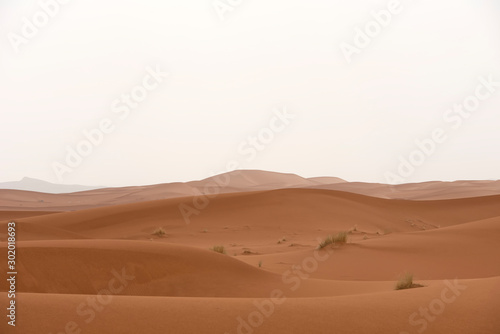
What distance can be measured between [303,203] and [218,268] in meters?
17.5

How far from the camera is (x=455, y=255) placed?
38.5 feet

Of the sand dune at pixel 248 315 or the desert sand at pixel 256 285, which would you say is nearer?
the sand dune at pixel 248 315

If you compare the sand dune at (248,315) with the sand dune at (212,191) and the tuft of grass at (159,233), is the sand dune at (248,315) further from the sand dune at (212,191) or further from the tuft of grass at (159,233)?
the sand dune at (212,191)

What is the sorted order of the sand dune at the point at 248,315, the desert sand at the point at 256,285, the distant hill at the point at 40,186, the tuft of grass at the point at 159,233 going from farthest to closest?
the distant hill at the point at 40,186 → the tuft of grass at the point at 159,233 → the desert sand at the point at 256,285 → the sand dune at the point at 248,315

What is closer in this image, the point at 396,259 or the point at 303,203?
the point at 396,259

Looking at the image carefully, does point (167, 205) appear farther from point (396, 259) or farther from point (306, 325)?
point (306, 325)

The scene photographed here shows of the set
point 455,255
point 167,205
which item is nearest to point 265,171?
point 167,205
